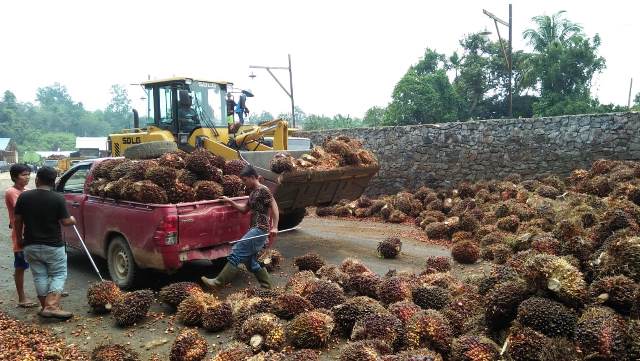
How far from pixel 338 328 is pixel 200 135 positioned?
275 inches

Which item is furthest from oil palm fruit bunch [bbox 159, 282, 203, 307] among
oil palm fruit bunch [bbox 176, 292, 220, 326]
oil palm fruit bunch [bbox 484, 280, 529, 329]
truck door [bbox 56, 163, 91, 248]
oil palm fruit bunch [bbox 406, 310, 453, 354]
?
oil palm fruit bunch [bbox 484, 280, 529, 329]

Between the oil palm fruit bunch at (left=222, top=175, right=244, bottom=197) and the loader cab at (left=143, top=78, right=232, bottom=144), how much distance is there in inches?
141

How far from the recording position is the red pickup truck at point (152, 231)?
253 inches

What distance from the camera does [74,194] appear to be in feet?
26.5

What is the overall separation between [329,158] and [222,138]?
9.34 ft

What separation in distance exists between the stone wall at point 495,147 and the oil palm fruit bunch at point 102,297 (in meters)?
11.7

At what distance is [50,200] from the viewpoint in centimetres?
594

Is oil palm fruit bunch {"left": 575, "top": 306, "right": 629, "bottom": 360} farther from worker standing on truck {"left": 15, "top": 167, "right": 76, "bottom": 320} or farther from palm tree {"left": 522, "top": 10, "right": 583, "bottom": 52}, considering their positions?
palm tree {"left": 522, "top": 10, "right": 583, "bottom": 52}

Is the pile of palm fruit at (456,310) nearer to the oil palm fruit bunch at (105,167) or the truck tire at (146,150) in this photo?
the oil palm fruit bunch at (105,167)

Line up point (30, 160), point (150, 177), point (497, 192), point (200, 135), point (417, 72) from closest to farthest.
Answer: point (150, 177), point (200, 135), point (497, 192), point (417, 72), point (30, 160)

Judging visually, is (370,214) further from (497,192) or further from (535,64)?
(535,64)

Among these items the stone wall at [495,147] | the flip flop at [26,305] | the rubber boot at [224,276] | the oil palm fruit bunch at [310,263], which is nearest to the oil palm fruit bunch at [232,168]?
the oil palm fruit bunch at [310,263]

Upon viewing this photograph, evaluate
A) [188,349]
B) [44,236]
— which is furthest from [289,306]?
[44,236]

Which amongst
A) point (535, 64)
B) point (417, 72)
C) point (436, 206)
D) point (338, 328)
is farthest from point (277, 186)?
point (417, 72)
